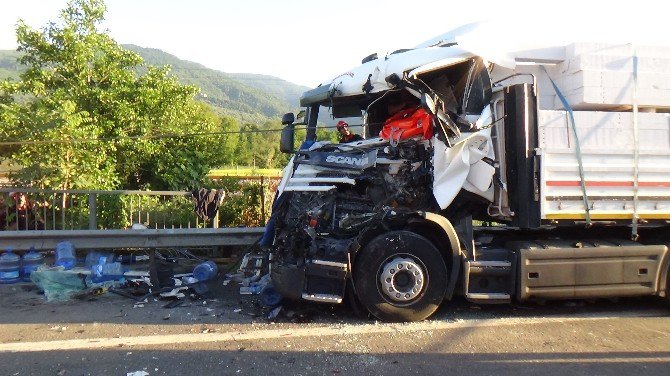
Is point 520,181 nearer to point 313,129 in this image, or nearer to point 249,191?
point 313,129

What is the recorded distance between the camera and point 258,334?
195 inches

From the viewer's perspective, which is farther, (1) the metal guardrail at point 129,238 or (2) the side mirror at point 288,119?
(1) the metal guardrail at point 129,238

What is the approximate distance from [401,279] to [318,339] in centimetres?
104

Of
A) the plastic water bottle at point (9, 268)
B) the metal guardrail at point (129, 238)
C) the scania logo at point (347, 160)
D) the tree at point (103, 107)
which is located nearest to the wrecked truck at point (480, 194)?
the scania logo at point (347, 160)

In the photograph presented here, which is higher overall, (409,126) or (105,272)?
(409,126)

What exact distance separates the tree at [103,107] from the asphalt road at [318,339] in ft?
13.6

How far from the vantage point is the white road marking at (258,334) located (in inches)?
183

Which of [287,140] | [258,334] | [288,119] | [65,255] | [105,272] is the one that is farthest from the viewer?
[65,255]

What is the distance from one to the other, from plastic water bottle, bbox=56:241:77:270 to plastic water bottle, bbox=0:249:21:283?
546 mm

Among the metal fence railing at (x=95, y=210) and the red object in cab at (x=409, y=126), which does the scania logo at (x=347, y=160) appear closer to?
the red object in cab at (x=409, y=126)

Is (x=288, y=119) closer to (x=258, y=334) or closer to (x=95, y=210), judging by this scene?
(x=258, y=334)

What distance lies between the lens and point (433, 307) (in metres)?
5.31

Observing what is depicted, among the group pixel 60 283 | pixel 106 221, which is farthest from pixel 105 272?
pixel 106 221

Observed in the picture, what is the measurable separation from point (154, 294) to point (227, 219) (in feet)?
8.95
